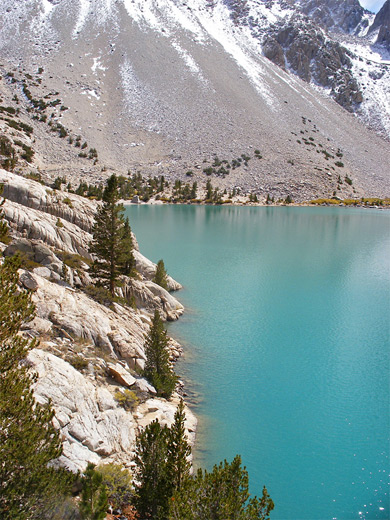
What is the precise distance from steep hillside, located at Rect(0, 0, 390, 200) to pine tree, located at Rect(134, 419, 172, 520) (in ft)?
300

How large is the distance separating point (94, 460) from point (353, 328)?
2169 centimetres

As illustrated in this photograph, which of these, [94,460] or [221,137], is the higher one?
[221,137]

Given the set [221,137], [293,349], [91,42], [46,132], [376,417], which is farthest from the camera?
[91,42]

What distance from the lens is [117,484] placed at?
11.0 meters

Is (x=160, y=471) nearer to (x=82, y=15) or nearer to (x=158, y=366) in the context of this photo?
(x=158, y=366)

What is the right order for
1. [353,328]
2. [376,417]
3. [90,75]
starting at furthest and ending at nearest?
[90,75], [353,328], [376,417]

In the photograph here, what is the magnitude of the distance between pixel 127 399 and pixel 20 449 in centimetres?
693

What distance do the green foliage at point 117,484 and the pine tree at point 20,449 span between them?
1.80 metres

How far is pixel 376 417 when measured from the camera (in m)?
17.9

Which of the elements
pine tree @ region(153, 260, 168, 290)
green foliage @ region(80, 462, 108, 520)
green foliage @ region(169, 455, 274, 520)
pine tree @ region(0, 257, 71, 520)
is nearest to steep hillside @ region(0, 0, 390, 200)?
pine tree @ region(153, 260, 168, 290)

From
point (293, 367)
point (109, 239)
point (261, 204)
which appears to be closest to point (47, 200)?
point (109, 239)

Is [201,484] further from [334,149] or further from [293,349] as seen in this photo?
[334,149]

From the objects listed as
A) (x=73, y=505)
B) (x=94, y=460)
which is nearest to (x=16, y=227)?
(x=94, y=460)

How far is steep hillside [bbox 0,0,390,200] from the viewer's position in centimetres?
10944
